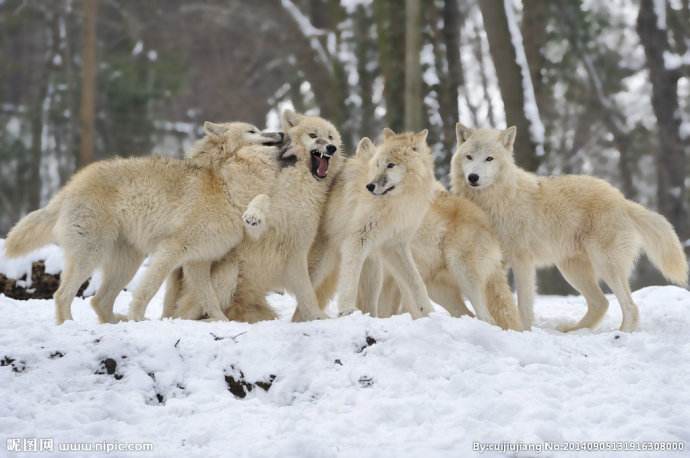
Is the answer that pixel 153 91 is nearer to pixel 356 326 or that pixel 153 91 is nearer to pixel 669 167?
pixel 669 167

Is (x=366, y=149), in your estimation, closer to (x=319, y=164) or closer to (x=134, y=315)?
(x=319, y=164)

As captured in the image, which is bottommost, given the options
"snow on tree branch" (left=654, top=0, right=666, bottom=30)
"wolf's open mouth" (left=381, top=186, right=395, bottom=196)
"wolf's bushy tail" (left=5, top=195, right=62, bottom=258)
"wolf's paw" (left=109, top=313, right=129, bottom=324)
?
"wolf's paw" (left=109, top=313, right=129, bottom=324)

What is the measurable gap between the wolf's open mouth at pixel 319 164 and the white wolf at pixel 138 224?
1.23 feet

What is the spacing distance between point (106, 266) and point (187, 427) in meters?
2.93

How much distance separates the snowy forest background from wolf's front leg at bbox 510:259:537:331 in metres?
5.00

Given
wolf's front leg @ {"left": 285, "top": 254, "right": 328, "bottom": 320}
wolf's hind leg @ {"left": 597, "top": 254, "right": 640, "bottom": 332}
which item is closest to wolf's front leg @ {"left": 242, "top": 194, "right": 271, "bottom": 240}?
wolf's front leg @ {"left": 285, "top": 254, "right": 328, "bottom": 320}

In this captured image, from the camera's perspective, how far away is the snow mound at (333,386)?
3.98m

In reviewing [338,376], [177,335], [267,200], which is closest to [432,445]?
[338,376]

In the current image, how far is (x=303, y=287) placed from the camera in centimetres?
646

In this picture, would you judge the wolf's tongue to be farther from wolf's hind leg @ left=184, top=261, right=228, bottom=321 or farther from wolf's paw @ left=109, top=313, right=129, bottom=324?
wolf's paw @ left=109, top=313, right=129, bottom=324

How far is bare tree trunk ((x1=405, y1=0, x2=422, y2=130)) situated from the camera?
42.0 feet

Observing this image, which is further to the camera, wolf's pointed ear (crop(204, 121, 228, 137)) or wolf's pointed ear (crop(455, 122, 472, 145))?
wolf's pointed ear (crop(455, 122, 472, 145))

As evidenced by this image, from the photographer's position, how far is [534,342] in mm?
5199

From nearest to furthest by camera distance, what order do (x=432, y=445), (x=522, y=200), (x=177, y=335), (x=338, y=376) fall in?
(x=432, y=445) → (x=338, y=376) → (x=177, y=335) → (x=522, y=200)
